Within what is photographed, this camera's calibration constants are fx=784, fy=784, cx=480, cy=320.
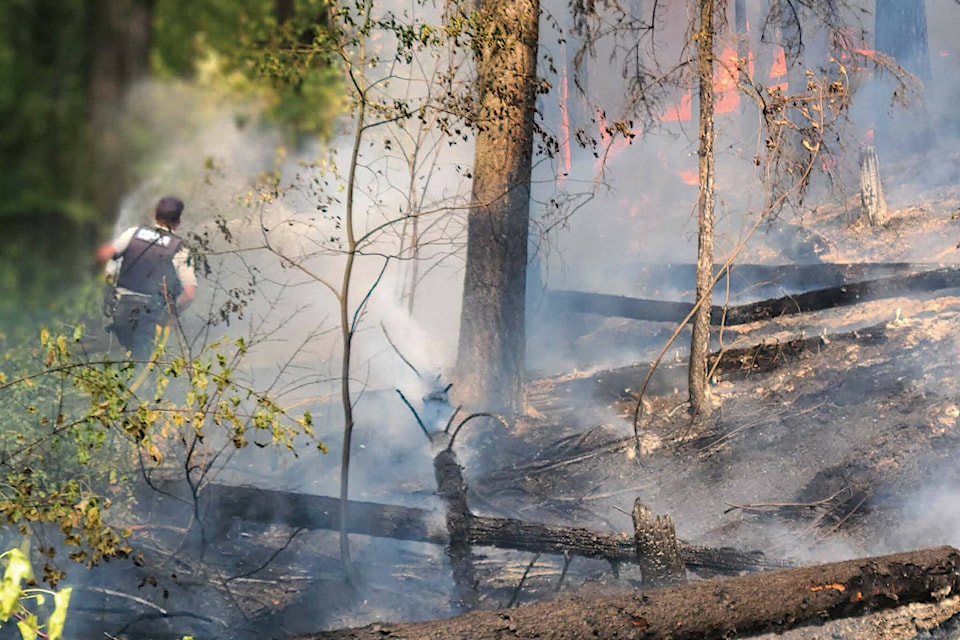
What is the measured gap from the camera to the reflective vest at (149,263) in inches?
238

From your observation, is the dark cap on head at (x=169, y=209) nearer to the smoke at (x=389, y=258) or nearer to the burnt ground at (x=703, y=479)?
the smoke at (x=389, y=258)

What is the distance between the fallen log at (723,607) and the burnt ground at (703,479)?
0.12 meters

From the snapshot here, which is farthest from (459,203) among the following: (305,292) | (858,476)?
(858,476)

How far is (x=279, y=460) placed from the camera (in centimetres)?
655

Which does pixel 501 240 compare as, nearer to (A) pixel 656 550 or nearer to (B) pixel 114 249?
(B) pixel 114 249

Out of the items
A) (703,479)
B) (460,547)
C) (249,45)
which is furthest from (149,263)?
(703,479)

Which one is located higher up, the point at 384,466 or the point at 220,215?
the point at 220,215

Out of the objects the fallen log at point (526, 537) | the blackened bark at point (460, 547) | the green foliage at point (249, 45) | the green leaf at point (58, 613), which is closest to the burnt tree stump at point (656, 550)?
the fallen log at point (526, 537)

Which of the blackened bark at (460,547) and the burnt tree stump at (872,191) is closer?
the blackened bark at (460,547)

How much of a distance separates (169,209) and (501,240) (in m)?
2.88

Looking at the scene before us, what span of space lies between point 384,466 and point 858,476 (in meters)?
3.77

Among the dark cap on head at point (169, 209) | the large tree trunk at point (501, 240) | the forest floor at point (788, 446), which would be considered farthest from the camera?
the large tree trunk at point (501, 240)

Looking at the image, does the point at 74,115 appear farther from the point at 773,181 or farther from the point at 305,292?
the point at 773,181

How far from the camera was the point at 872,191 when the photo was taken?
31.9 feet
